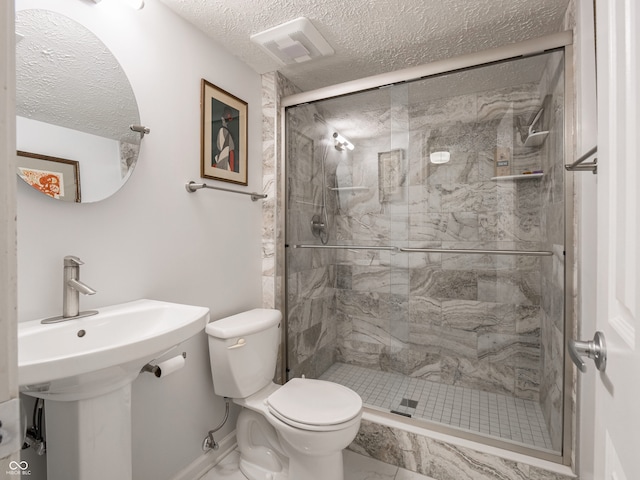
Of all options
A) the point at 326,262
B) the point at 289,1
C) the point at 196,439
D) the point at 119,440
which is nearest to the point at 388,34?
the point at 289,1

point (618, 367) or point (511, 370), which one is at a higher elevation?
point (618, 367)

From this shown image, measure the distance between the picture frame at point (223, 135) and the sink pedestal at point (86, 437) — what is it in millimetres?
1087

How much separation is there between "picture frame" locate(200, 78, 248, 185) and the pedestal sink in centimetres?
91

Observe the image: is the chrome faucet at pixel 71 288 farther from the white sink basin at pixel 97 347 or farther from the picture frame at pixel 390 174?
the picture frame at pixel 390 174

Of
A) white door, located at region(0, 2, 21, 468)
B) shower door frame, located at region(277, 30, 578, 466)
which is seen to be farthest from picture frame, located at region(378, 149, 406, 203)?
white door, located at region(0, 2, 21, 468)

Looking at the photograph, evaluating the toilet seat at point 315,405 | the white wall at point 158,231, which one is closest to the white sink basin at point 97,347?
the white wall at point 158,231

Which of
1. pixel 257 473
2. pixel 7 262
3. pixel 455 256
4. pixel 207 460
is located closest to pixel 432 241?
pixel 455 256

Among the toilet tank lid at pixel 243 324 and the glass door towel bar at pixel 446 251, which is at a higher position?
the glass door towel bar at pixel 446 251

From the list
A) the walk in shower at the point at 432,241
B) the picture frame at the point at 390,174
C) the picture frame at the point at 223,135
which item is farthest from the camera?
the picture frame at the point at 390,174

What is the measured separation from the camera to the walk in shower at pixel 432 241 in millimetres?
1947

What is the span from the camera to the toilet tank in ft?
5.07

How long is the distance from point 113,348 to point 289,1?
1.54 m

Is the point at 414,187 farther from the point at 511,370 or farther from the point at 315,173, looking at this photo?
the point at 511,370

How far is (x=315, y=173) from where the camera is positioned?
2.24 m
